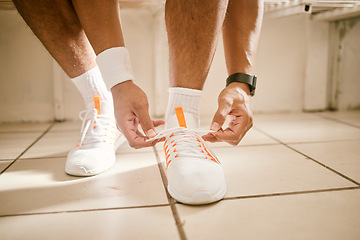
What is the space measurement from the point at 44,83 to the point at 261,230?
4.04 ft

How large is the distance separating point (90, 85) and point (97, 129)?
0.13 metres

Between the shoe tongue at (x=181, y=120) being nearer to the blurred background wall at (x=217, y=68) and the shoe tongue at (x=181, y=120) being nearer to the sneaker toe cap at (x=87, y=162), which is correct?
the sneaker toe cap at (x=87, y=162)

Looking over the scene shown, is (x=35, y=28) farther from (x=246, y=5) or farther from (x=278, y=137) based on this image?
(x=278, y=137)

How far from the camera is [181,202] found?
1.89 ft

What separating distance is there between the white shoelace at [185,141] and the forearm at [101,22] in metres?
0.22

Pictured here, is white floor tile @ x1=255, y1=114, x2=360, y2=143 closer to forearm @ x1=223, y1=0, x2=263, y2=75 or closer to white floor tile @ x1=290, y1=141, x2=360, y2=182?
white floor tile @ x1=290, y1=141, x2=360, y2=182

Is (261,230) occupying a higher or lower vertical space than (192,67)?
lower

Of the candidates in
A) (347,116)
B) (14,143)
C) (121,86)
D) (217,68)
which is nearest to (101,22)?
(121,86)

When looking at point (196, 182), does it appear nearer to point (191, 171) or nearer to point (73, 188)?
point (191, 171)

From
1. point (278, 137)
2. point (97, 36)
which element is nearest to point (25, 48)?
point (97, 36)

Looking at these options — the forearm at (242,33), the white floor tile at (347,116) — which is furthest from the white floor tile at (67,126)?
the white floor tile at (347,116)

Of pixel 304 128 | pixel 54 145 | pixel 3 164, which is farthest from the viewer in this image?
pixel 304 128

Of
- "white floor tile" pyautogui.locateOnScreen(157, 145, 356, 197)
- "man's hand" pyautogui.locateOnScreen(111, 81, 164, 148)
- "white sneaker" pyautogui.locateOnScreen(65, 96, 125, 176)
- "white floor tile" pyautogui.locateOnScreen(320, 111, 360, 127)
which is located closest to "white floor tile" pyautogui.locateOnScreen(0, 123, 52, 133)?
"white sneaker" pyautogui.locateOnScreen(65, 96, 125, 176)

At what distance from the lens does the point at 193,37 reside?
26.4 inches
